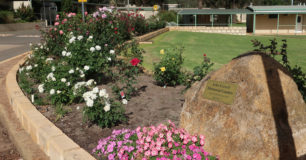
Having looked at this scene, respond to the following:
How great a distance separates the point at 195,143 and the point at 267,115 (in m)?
0.82

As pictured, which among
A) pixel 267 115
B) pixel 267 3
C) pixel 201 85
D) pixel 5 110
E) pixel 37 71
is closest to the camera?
pixel 267 115

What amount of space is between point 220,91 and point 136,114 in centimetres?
168

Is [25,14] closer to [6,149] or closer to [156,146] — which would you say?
[6,149]

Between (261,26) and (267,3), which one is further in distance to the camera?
(267,3)

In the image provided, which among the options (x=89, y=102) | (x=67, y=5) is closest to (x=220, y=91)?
(x=89, y=102)

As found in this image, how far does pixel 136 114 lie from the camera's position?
453cm

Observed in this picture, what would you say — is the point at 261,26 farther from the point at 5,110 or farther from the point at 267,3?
the point at 267,3

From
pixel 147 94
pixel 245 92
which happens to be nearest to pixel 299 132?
pixel 245 92

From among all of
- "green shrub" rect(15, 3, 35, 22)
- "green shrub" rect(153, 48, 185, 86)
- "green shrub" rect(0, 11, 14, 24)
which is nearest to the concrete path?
"green shrub" rect(153, 48, 185, 86)

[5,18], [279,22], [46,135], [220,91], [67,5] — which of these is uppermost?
[67,5]

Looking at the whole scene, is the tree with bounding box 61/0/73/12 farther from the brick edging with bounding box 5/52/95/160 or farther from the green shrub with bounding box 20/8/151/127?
the brick edging with bounding box 5/52/95/160

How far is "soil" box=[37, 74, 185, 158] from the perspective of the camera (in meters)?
Result: 3.87

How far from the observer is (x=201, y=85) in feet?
11.5

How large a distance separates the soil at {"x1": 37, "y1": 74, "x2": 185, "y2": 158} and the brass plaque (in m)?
0.96
